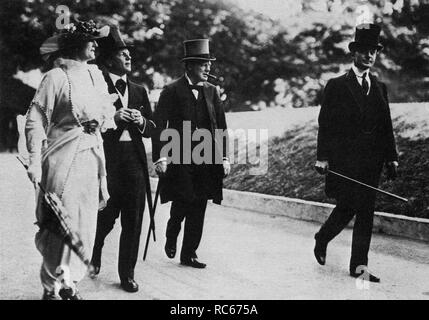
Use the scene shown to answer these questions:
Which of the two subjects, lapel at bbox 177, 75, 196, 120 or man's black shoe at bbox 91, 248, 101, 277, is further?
lapel at bbox 177, 75, 196, 120

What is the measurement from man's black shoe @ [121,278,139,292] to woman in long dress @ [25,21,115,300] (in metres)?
0.52

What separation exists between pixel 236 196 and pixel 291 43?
906cm

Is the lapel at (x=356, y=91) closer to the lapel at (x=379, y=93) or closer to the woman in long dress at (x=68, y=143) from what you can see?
the lapel at (x=379, y=93)

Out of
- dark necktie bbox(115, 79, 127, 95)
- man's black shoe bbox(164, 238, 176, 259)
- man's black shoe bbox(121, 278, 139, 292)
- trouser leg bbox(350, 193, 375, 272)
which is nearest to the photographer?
man's black shoe bbox(121, 278, 139, 292)

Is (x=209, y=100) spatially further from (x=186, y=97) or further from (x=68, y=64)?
(x=68, y=64)

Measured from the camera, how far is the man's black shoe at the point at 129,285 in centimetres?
530

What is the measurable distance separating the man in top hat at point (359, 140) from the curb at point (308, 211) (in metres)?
1.70

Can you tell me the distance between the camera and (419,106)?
35.0 feet

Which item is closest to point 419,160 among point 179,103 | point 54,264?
point 179,103

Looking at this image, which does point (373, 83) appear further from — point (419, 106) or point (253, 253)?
point (419, 106)

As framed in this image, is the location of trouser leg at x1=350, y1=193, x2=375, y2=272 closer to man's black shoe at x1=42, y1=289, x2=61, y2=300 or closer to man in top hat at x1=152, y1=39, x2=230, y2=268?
man in top hat at x1=152, y1=39, x2=230, y2=268

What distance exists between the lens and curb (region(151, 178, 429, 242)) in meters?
7.77

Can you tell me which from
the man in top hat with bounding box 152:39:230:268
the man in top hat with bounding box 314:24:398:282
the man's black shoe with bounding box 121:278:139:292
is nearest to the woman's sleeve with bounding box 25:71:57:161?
the man's black shoe with bounding box 121:278:139:292

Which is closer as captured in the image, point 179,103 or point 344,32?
point 179,103
